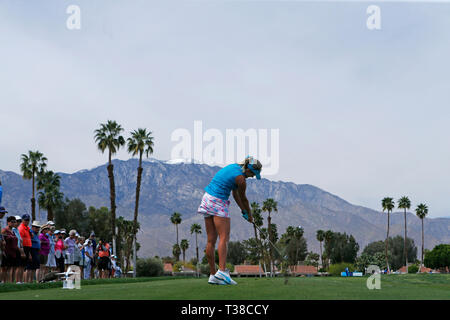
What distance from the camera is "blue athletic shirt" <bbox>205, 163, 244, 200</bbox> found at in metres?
8.38

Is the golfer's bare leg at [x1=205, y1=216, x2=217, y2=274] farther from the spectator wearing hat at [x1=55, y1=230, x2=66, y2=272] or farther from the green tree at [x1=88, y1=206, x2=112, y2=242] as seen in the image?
the green tree at [x1=88, y1=206, x2=112, y2=242]

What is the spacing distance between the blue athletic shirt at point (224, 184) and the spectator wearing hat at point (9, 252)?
6289mm

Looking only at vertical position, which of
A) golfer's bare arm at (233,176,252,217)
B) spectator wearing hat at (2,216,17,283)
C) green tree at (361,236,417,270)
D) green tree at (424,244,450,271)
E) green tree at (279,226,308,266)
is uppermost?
golfer's bare arm at (233,176,252,217)

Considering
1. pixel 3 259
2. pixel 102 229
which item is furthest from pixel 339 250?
pixel 3 259

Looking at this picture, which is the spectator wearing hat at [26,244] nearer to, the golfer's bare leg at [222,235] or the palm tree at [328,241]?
the golfer's bare leg at [222,235]

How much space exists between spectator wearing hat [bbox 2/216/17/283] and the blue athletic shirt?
6.29 metres

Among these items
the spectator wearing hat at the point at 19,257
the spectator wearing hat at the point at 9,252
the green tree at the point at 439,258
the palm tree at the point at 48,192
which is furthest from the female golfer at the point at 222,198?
the green tree at the point at 439,258

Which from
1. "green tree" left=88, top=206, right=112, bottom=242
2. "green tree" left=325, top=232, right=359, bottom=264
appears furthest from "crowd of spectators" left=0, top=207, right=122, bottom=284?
"green tree" left=325, top=232, right=359, bottom=264

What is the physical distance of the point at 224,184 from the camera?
8422mm

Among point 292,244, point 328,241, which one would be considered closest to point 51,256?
point 292,244

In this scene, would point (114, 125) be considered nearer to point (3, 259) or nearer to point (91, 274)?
point (91, 274)

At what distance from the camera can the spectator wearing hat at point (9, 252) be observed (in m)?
12.4

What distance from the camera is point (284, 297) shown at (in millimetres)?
5504

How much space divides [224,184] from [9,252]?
673 cm
